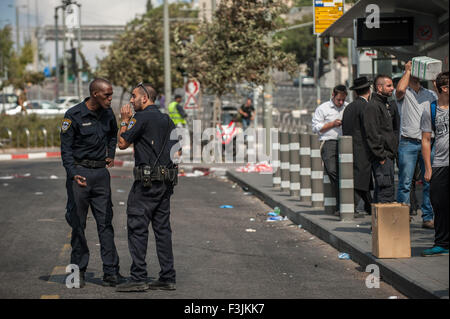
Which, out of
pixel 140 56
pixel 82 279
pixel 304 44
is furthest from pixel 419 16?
pixel 304 44

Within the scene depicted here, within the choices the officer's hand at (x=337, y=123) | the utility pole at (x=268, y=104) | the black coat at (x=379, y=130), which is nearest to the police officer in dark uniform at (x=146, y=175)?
the black coat at (x=379, y=130)

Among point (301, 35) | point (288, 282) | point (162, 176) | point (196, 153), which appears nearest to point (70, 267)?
point (162, 176)

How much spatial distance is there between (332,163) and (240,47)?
1459 centimetres

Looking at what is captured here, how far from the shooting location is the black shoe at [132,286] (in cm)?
774

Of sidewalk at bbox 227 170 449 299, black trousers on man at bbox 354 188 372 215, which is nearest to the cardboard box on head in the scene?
sidewalk at bbox 227 170 449 299

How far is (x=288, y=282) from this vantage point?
27.1ft

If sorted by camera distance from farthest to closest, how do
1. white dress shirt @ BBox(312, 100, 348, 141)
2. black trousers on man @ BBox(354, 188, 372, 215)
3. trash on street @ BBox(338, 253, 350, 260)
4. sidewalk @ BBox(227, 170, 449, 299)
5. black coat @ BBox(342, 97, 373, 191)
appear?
white dress shirt @ BBox(312, 100, 348, 141)
black trousers on man @ BBox(354, 188, 372, 215)
black coat @ BBox(342, 97, 373, 191)
trash on street @ BBox(338, 253, 350, 260)
sidewalk @ BBox(227, 170, 449, 299)

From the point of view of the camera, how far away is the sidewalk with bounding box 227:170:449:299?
741 cm

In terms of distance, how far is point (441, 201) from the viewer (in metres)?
8.55

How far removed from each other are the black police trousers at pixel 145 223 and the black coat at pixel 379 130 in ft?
11.9

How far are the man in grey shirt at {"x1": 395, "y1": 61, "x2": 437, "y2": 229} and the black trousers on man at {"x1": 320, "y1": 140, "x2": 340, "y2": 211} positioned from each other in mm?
1188

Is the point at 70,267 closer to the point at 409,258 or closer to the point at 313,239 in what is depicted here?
the point at 409,258

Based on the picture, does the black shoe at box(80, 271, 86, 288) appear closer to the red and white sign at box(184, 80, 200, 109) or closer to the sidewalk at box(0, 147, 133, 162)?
the red and white sign at box(184, 80, 200, 109)

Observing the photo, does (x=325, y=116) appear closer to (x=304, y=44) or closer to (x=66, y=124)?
(x=66, y=124)
